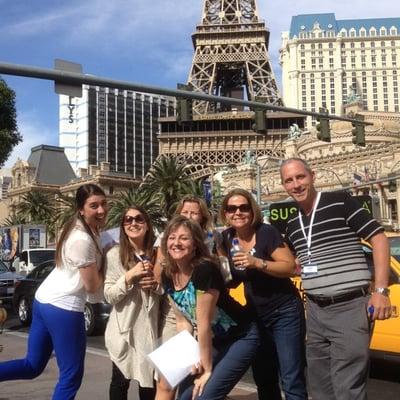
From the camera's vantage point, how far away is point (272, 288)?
3758 mm

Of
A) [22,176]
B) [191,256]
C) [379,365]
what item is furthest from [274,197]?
[191,256]

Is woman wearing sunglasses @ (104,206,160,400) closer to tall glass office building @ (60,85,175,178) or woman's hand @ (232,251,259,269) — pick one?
woman's hand @ (232,251,259,269)

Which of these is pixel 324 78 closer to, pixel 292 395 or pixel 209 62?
pixel 209 62

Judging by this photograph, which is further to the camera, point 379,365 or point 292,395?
point 379,365

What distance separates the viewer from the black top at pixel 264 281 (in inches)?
146

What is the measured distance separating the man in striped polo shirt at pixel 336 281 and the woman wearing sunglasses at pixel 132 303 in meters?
1.01

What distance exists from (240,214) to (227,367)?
1021mm

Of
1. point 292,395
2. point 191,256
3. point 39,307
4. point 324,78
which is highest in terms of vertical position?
point 324,78

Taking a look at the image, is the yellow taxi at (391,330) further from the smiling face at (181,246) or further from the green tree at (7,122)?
the green tree at (7,122)

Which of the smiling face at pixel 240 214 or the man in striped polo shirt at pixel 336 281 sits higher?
the smiling face at pixel 240 214

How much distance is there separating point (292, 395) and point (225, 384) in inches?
29.8

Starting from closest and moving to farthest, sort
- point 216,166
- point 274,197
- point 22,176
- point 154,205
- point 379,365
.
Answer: point 379,365 < point 154,205 < point 274,197 < point 216,166 < point 22,176

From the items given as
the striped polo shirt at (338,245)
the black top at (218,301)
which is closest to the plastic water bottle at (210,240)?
the black top at (218,301)

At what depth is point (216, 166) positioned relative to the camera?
7731 centimetres
